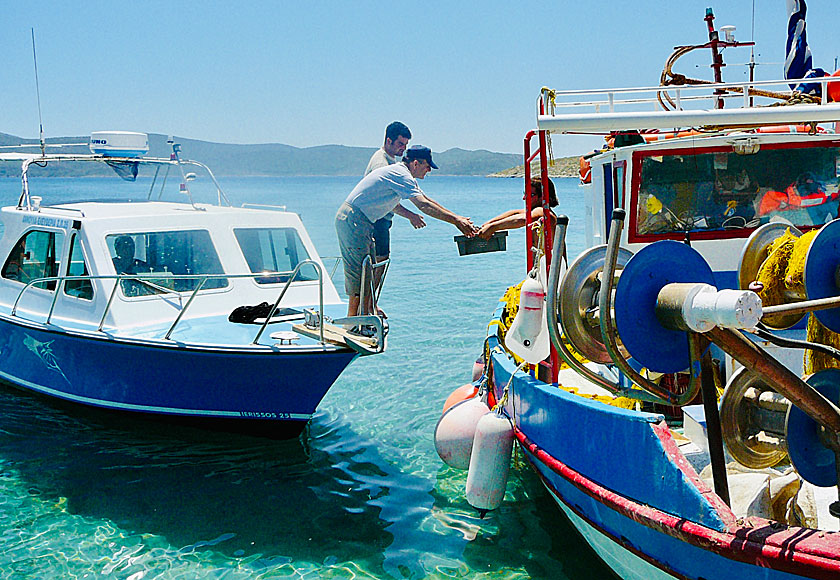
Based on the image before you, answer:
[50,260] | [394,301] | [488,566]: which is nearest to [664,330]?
[488,566]

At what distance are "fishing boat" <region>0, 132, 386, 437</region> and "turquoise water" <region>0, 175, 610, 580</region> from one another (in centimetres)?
41

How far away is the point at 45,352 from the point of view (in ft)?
28.0

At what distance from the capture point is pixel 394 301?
60.2 feet

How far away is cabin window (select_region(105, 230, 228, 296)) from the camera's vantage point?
8406 mm

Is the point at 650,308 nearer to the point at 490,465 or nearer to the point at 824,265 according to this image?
the point at 824,265

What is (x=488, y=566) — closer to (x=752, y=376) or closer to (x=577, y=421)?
(x=577, y=421)

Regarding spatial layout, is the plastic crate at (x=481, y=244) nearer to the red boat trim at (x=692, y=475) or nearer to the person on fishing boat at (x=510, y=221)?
the person on fishing boat at (x=510, y=221)

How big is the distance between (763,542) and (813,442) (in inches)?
21.8

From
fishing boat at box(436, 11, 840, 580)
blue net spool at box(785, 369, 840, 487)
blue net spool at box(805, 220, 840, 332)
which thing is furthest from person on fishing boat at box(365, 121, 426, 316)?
blue net spool at box(785, 369, 840, 487)

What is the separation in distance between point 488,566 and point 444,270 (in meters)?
19.4

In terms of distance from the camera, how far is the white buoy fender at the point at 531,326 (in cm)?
537

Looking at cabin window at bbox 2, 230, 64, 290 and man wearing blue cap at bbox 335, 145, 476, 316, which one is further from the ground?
man wearing blue cap at bbox 335, 145, 476, 316

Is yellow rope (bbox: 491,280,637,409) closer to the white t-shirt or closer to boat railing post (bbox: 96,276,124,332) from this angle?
the white t-shirt

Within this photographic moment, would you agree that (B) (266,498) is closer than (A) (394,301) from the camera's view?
Yes
